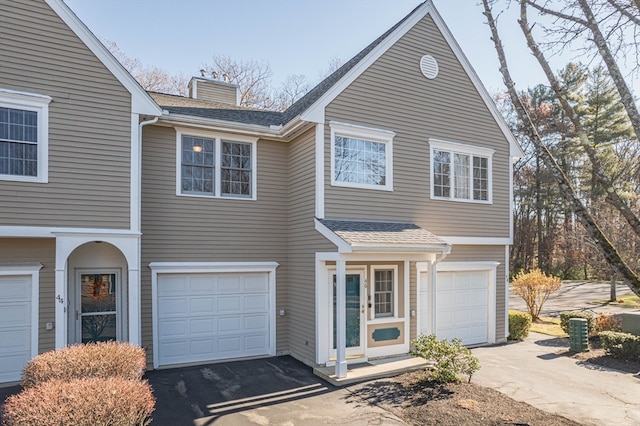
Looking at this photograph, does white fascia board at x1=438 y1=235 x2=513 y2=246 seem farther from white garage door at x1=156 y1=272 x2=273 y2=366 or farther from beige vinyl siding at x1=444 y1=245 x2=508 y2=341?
white garage door at x1=156 y1=272 x2=273 y2=366

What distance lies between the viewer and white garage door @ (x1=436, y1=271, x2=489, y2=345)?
444 inches

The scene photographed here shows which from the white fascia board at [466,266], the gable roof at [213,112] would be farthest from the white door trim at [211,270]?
the white fascia board at [466,266]

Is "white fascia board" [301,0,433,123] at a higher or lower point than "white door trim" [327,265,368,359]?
higher

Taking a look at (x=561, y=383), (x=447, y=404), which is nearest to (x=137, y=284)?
(x=447, y=404)

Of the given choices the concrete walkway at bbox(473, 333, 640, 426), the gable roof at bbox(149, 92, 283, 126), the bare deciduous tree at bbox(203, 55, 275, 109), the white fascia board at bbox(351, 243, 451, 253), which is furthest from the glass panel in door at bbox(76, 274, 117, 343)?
the bare deciduous tree at bbox(203, 55, 275, 109)

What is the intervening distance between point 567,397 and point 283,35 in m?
14.9

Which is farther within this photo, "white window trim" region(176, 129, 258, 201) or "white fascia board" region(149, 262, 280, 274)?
"white window trim" region(176, 129, 258, 201)

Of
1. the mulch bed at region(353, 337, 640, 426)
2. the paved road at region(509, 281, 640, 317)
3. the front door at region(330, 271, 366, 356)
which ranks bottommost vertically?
the paved road at region(509, 281, 640, 317)

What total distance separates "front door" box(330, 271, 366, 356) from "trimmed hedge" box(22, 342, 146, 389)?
4809 millimetres

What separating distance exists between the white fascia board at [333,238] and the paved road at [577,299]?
46.0ft

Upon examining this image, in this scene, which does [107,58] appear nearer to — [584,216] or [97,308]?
[97,308]

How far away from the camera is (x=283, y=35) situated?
16219 millimetres

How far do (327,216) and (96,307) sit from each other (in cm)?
543

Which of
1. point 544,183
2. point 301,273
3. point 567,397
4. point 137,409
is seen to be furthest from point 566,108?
point 544,183
